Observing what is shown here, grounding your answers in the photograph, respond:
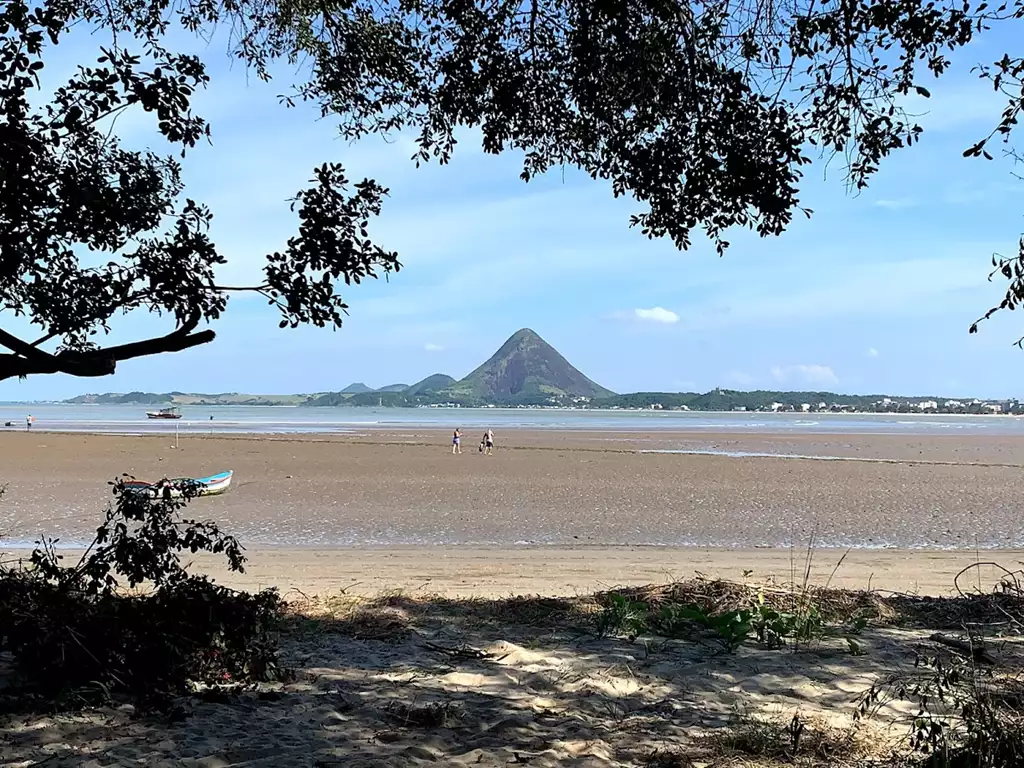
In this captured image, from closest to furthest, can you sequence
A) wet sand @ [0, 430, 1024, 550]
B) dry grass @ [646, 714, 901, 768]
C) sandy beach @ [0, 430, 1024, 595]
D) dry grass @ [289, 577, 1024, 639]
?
1. dry grass @ [646, 714, 901, 768]
2. dry grass @ [289, 577, 1024, 639]
3. sandy beach @ [0, 430, 1024, 595]
4. wet sand @ [0, 430, 1024, 550]

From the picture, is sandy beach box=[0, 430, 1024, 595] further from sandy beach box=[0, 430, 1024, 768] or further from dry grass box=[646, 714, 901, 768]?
dry grass box=[646, 714, 901, 768]

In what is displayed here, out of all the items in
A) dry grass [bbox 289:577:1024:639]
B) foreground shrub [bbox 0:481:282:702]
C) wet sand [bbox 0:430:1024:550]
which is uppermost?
foreground shrub [bbox 0:481:282:702]

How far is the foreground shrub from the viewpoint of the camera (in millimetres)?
4027

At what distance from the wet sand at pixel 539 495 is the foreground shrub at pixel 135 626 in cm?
1029

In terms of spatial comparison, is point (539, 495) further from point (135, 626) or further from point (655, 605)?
point (135, 626)

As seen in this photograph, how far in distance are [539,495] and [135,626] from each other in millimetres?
18302

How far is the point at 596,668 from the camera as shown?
15.8ft

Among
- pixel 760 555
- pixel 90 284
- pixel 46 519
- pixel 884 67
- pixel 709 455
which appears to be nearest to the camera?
pixel 90 284

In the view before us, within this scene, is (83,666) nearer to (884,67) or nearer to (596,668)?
(596,668)

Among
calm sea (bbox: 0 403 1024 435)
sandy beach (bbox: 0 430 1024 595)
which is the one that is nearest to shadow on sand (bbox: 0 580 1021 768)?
sandy beach (bbox: 0 430 1024 595)

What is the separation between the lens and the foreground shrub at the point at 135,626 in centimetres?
403

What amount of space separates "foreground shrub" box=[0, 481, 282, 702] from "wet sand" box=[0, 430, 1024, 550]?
33.8ft

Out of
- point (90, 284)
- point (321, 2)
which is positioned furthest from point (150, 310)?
point (321, 2)

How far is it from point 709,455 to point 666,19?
3254 centimetres
